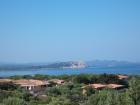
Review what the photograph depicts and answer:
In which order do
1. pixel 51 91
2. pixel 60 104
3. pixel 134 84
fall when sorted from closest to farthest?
pixel 134 84, pixel 60 104, pixel 51 91

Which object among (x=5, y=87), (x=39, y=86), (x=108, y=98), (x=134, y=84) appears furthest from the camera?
(x=39, y=86)

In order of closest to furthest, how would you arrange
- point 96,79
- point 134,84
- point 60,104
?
point 134,84 → point 60,104 → point 96,79

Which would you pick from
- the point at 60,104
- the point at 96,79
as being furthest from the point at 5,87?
the point at 60,104

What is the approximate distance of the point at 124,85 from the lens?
155ft

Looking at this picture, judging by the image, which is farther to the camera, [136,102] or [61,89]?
[61,89]

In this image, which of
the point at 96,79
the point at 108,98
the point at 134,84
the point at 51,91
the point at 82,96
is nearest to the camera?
the point at 108,98

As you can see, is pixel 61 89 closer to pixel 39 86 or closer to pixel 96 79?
pixel 39 86

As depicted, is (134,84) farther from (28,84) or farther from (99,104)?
(28,84)

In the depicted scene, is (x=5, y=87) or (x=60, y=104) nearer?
(x=60, y=104)

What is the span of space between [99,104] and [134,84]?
2572 millimetres

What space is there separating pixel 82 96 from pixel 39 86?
14.4 metres

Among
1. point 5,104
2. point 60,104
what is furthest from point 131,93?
point 5,104

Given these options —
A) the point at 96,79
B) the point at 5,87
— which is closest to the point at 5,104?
the point at 5,87

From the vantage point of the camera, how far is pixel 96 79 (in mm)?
52125
